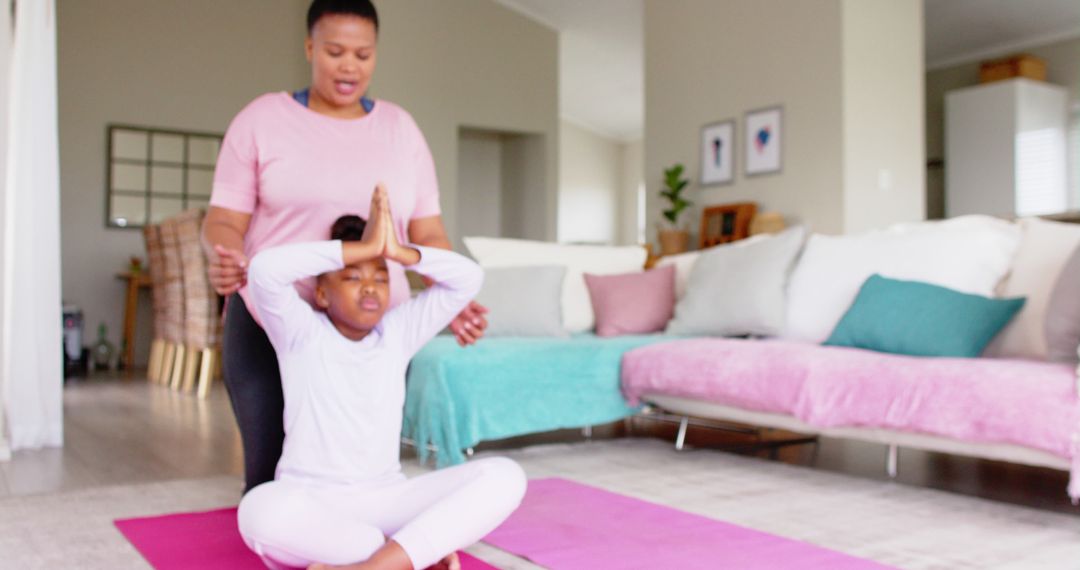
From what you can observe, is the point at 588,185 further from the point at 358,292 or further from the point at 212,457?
the point at 358,292

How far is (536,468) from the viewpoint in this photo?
306cm

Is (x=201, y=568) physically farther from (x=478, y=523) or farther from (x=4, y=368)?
(x=4, y=368)

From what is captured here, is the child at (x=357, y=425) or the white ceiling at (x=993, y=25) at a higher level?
the white ceiling at (x=993, y=25)

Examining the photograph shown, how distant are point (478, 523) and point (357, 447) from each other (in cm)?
25

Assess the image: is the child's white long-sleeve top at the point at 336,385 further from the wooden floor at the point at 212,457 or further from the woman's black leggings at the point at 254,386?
the wooden floor at the point at 212,457

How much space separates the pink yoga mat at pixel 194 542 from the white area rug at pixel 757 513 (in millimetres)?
40

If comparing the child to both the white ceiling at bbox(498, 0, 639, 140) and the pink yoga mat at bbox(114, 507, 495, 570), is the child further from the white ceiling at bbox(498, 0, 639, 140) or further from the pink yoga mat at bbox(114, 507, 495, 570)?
the white ceiling at bbox(498, 0, 639, 140)

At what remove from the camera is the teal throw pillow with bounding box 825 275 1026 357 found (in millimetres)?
2793

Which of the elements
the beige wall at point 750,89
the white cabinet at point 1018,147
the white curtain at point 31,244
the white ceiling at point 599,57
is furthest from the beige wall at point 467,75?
the white curtain at point 31,244

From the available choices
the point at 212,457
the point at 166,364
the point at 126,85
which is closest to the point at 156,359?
the point at 166,364

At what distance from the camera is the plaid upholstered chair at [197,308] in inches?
211

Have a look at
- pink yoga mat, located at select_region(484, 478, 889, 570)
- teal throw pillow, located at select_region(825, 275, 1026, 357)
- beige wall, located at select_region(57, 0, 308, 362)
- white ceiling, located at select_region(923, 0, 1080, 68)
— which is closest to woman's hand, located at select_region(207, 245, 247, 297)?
pink yoga mat, located at select_region(484, 478, 889, 570)

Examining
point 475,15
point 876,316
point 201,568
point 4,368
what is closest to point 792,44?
point 876,316

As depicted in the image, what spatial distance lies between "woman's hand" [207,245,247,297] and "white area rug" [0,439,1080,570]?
2.04 ft
